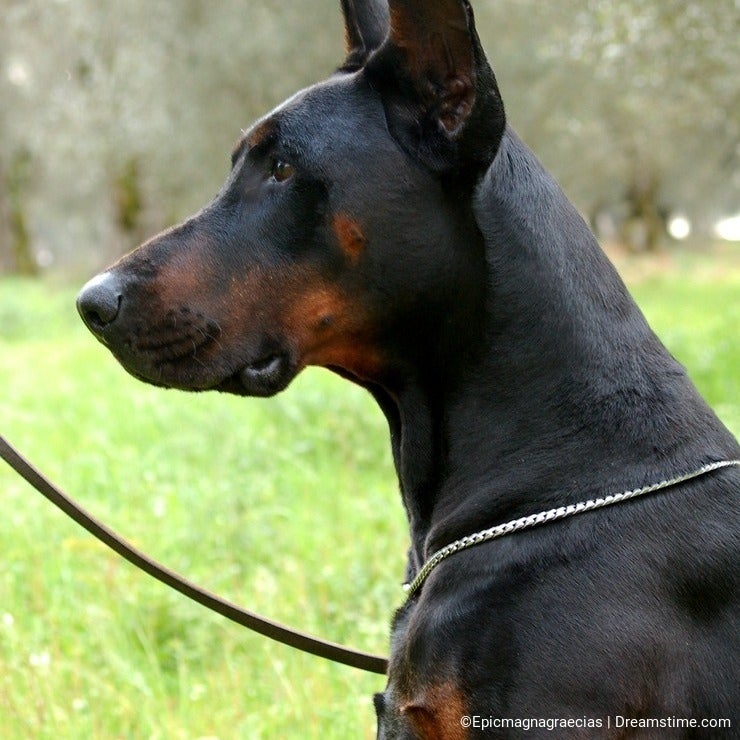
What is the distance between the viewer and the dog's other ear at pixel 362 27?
120 inches

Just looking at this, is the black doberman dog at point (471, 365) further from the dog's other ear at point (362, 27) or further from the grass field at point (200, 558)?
the grass field at point (200, 558)

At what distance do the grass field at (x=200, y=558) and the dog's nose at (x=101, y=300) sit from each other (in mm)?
1638

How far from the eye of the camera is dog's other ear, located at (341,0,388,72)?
306cm

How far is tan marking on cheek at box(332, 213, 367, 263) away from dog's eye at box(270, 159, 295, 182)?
18cm

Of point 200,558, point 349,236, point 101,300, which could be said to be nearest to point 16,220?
point 200,558

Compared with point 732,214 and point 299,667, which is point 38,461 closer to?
point 299,667

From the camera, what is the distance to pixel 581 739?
7.36 feet

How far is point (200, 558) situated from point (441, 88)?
334 cm

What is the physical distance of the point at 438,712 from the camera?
7.69ft

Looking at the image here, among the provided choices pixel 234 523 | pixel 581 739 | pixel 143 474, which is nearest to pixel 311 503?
pixel 234 523

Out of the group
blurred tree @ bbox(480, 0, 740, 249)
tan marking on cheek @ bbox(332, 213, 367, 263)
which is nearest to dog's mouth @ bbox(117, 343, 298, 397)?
tan marking on cheek @ bbox(332, 213, 367, 263)

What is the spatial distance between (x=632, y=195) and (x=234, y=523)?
35611mm

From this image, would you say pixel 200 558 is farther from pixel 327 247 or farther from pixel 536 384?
pixel 536 384

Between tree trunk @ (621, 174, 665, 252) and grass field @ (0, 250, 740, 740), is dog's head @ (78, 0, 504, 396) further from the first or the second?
tree trunk @ (621, 174, 665, 252)
